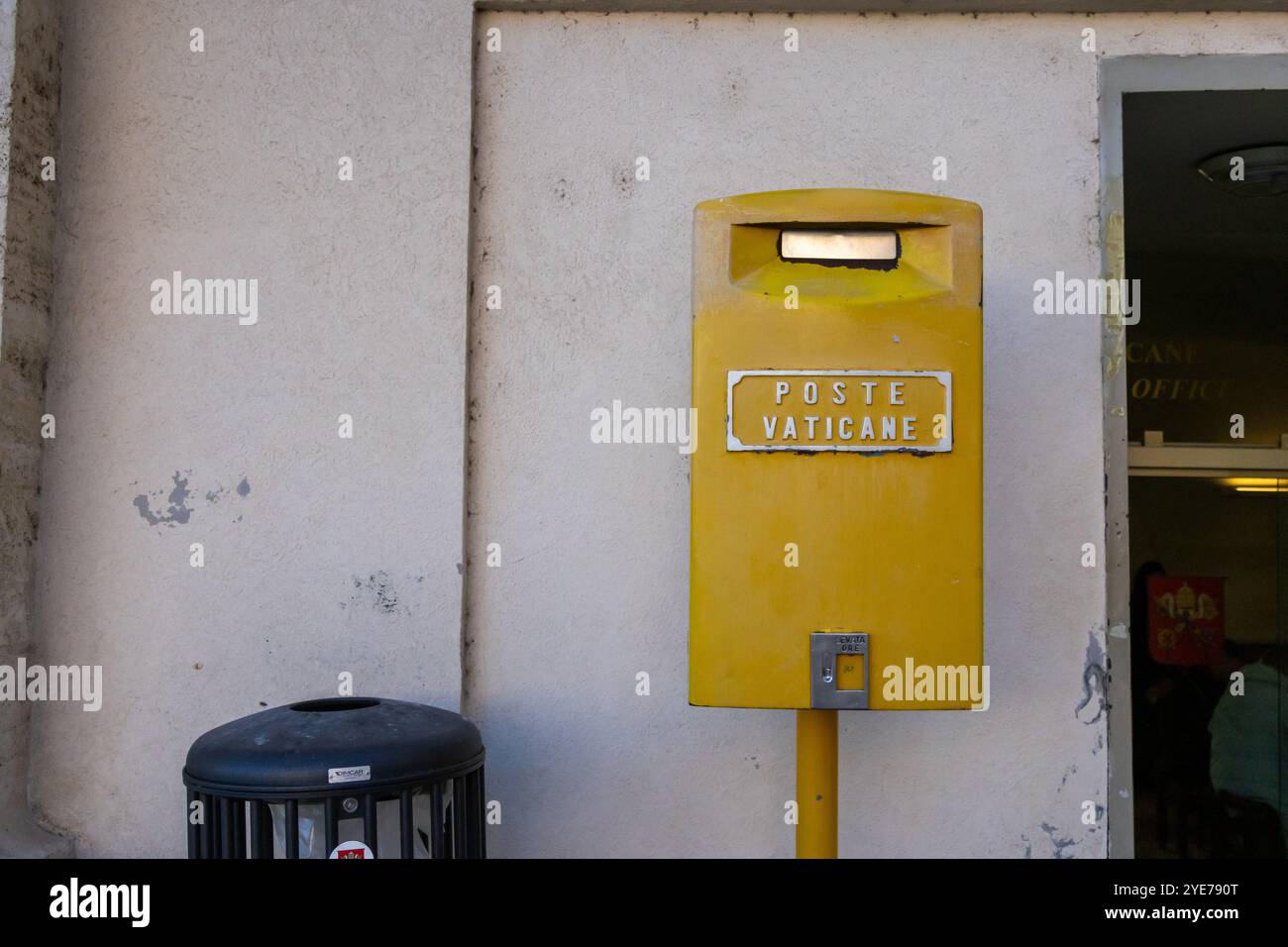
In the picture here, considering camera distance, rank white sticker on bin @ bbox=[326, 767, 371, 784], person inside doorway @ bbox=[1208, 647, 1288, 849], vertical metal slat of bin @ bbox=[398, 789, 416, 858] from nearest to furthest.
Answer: white sticker on bin @ bbox=[326, 767, 371, 784] → vertical metal slat of bin @ bbox=[398, 789, 416, 858] → person inside doorway @ bbox=[1208, 647, 1288, 849]

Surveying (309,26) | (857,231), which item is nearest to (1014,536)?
(857,231)

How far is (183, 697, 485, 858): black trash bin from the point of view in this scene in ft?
6.08

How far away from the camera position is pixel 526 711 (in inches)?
104

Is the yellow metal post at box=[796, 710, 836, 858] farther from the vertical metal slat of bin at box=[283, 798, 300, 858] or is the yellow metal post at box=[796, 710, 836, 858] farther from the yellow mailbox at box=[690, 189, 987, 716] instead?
the vertical metal slat of bin at box=[283, 798, 300, 858]

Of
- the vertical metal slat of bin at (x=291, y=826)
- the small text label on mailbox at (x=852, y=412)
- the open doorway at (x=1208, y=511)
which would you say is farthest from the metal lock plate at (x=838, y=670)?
the open doorway at (x=1208, y=511)

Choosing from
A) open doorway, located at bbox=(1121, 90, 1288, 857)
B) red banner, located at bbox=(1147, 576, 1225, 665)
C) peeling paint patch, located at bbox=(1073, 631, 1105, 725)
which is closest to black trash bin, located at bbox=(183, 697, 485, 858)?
peeling paint patch, located at bbox=(1073, 631, 1105, 725)

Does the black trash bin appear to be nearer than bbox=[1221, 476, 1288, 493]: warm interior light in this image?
Yes

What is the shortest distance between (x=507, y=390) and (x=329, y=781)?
3.91ft

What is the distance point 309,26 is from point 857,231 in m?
1.70

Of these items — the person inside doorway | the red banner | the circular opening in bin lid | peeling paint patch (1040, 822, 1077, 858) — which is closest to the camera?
the circular opening in bin lid

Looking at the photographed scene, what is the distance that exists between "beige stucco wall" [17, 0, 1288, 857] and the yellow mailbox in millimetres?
638

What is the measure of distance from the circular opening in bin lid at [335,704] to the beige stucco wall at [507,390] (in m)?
0.37

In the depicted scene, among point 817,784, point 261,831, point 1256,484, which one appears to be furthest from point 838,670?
point 1256,484

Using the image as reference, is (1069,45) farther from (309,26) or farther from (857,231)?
(309,26)
